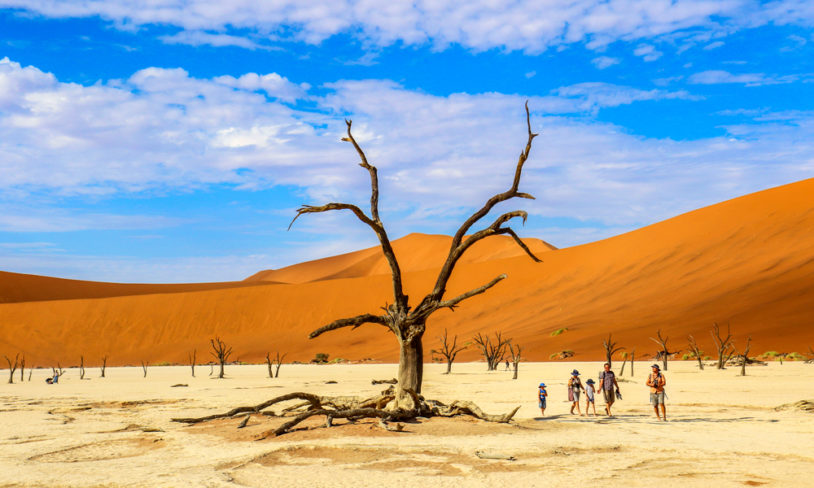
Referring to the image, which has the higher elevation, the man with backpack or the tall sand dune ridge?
the tall sand dune ridge

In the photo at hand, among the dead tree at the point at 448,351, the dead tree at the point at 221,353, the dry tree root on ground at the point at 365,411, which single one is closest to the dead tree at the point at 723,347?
the dead tree at the point at 448,351

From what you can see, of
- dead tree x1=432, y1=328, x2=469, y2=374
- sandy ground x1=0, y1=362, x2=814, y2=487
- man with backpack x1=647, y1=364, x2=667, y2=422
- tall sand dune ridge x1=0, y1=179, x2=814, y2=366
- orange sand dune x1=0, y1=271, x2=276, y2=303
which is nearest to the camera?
sandy ground x1=0, y1=362, x2=814, y2=487

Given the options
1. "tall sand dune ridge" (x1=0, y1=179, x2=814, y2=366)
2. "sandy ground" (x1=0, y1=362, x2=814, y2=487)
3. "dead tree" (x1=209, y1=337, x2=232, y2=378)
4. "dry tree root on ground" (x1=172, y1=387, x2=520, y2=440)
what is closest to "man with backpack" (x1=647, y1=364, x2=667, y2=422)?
"sandy ground" (x1=0, y1=362, x2=814, y2=487)

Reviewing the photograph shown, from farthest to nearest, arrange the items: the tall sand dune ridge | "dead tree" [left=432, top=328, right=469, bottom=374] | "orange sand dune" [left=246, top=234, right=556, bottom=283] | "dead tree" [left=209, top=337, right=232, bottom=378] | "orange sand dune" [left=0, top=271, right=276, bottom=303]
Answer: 1. "orange sand dune" [left=246, top=234, right=556, bottom=283]
2. "orange sand dune" [left=0, top=271, right=276, bottom=303]
3. the tall sand dune ridge
4. "dead tree" [left=209, top=337, right=232, bottom=378]
5. "dead tree" [left=432, top=328, right=469, bottom=374]

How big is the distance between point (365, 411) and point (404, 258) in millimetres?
109127

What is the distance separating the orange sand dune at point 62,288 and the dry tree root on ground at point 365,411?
3634 inches

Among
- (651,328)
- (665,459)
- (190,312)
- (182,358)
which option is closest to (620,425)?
(665,459)

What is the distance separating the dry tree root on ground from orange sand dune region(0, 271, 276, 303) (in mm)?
92313

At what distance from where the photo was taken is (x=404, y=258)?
121875mm

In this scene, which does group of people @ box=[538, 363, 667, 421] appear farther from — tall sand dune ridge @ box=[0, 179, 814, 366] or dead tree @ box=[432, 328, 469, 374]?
tall sand dune ridge @ box=[0, 179, 814, 366]

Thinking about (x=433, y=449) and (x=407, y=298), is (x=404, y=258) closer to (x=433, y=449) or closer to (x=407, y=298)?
(x=407, y=298)

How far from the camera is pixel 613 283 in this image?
5988 centimetres

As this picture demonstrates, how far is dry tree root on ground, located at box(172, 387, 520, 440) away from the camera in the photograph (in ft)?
41.0

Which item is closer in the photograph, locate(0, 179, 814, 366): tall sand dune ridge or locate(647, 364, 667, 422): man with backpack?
locate(647, 364, 667, 422): man with backpack
